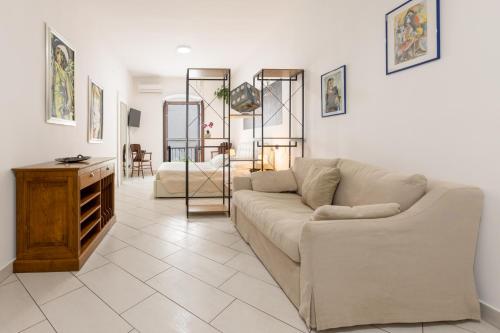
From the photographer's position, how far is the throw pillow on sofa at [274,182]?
3168mm

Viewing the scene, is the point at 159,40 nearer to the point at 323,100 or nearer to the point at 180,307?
the point at 323,100

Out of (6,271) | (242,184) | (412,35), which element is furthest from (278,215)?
(6,271)

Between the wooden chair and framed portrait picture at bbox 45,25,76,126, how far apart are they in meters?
4.69

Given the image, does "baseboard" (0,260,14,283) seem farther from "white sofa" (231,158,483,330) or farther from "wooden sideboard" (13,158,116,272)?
"white sofa" (231,158,483,330)

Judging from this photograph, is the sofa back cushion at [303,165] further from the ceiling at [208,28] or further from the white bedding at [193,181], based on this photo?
the white bedding at [193,181]

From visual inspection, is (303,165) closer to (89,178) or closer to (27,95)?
(89,178)

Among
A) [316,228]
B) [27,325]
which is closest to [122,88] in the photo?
[27,325]

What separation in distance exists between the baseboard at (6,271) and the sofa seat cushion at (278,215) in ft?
6.00

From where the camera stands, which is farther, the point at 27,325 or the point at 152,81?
the point at 152,81

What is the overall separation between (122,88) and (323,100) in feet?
17.5

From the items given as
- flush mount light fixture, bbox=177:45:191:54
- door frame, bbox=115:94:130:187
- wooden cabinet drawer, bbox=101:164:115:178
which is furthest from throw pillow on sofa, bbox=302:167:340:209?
door frame, bbox=115:94:130:187

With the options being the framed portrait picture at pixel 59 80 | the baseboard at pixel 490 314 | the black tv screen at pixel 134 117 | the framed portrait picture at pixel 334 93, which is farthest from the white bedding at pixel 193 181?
the baseboard at pixel 490 314

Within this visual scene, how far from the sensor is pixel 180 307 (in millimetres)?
1768

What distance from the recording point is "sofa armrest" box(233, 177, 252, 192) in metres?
3.37
